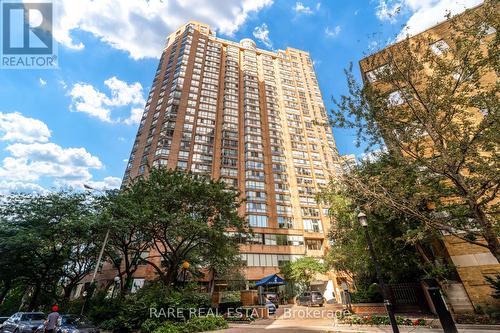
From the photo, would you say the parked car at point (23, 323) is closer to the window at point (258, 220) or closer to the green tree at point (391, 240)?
the green tree at point (391, 240)

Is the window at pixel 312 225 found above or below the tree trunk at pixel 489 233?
above

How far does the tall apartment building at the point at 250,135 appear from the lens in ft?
169

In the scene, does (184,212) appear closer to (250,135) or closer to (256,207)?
(256,207)

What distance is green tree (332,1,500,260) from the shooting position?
8781 millimetres

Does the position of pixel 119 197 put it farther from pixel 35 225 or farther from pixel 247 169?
pixel 247 169

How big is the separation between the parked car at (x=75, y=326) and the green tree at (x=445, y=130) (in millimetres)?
15422

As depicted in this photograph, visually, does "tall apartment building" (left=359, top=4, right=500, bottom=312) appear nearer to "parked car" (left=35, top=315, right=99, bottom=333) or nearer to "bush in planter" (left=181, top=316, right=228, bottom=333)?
"bush in planter" (left=181, top=316, right=228, bottom=333)

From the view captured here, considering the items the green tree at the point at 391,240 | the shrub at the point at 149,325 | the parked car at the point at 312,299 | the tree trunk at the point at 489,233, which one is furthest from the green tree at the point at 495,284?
the parked car at the point at 312,299

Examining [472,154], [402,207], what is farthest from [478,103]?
[402,207]

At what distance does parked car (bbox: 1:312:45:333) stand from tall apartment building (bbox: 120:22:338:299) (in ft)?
106

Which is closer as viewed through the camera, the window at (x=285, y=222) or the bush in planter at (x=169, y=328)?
the bush in planter at (x=169, y=328)

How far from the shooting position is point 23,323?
15359 mm

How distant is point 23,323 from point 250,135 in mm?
52662

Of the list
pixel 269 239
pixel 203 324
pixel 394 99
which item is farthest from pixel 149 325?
pixel 269 239
